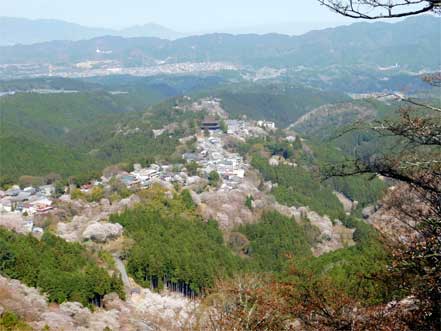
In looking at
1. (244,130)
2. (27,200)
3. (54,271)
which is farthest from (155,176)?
(244,130)

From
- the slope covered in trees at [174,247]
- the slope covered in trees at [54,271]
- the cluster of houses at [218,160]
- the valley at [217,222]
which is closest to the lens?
the valley at [217,222]

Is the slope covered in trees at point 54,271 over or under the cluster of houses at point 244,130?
over

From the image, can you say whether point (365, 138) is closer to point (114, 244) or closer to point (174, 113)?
point (174, 113)

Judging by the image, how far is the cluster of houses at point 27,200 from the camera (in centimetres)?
3334

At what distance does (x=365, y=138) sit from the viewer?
2965 inches

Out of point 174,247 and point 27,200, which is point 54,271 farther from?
point 27,200

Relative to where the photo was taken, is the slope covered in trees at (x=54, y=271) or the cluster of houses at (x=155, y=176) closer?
the slope covered in trees at (x=54, y=271)

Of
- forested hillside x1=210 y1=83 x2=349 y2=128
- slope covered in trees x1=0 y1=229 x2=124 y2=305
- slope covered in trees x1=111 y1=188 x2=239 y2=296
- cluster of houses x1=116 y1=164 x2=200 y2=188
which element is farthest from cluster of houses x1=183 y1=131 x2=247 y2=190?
forested hillside x1=210 y1=83 x2=349 y2=128

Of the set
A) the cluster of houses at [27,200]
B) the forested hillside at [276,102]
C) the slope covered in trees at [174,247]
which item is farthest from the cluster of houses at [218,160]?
the forested hillside at [276,102]

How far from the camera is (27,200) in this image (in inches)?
1438

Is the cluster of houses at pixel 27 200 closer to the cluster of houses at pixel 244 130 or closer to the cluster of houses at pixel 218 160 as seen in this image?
the cluster of houses at pixel 218 160

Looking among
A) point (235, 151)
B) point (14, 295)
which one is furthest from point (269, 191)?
→ point (14, 295)

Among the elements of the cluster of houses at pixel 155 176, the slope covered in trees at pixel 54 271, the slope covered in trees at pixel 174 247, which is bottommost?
the slope covered in trees at pixel 174 247

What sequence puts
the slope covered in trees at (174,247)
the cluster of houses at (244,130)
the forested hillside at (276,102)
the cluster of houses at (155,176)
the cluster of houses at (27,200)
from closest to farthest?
the slope covered in trees at (174,247)
the cluster of houses at (27,200)
the cluster of houses at (155,176)
the cluster of houses at (244,130)
the forested hillside at (276,102)
